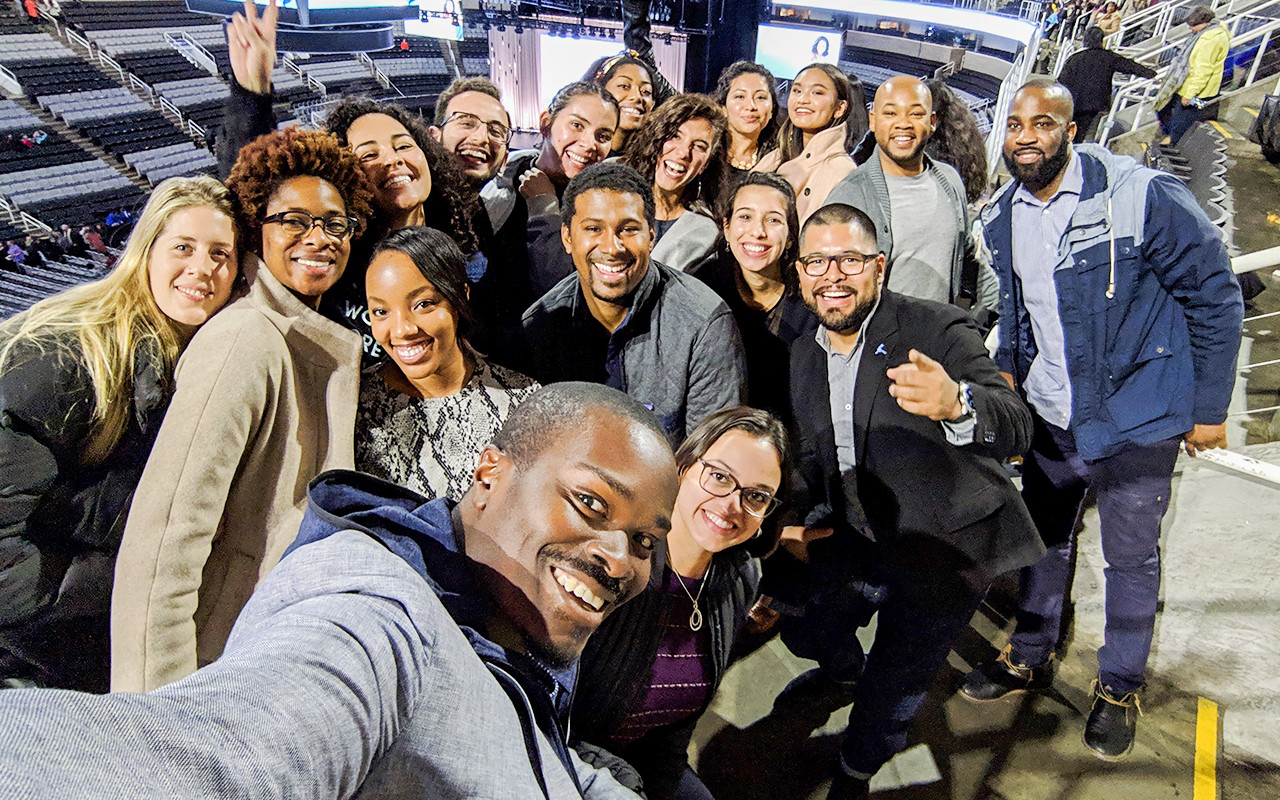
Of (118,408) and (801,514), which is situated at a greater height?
(118,408)

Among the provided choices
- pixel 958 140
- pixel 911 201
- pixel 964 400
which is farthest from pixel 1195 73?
pixel 964 400

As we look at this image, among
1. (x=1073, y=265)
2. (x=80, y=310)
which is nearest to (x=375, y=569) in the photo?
(x=80, y=310)

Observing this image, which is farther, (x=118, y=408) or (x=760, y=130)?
(x=760, y=130)

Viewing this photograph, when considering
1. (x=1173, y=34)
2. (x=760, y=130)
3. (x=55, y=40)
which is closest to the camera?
(x=760, y=130)

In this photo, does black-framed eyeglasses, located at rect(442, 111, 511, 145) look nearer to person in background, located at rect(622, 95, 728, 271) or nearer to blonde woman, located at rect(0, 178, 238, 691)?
person in background, located at rect(622, 95, 728, 271)

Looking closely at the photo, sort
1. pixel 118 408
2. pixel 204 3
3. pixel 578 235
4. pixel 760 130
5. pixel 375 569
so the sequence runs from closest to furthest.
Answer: pixel 375 569, pixel 118 408, pixel 578 235, pixel 760 130, pixel 204 3

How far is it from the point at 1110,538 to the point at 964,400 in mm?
1104

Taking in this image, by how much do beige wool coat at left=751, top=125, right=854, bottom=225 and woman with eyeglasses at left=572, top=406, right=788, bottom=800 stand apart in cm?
185

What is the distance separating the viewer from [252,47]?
2.29 meters

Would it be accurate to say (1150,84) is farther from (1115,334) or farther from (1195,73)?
(1115,334)

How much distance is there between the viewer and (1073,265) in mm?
2299

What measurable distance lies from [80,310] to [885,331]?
212 centimetres

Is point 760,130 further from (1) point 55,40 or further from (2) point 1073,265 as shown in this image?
(1) point 55,40

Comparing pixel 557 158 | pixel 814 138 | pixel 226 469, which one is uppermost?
pixel 814 138
